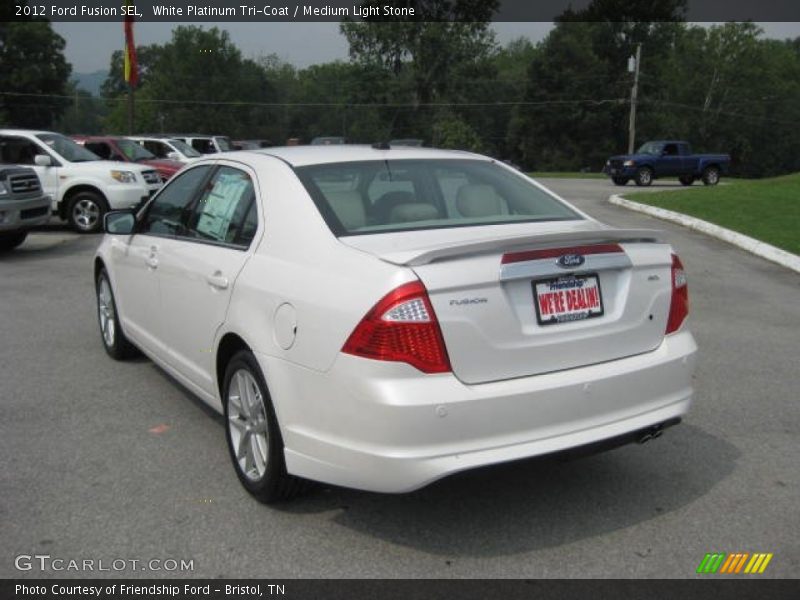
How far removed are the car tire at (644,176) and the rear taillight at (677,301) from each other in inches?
1121

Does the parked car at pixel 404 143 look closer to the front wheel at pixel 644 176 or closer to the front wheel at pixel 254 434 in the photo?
the front wheel at pixel 254 434

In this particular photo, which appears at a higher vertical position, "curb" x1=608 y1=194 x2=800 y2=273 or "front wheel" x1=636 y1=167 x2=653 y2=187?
"curb" x1=608 y1=194 x2=800 y2=273

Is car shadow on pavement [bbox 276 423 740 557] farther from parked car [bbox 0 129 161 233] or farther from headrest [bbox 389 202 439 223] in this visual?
parked car [bbox 0 129 161 233]

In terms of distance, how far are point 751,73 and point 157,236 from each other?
83942 mm

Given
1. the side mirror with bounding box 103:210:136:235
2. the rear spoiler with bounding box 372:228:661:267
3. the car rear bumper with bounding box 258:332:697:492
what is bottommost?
the car rear bumper with bounding box 258:332:697:492

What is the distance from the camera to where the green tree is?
235ft

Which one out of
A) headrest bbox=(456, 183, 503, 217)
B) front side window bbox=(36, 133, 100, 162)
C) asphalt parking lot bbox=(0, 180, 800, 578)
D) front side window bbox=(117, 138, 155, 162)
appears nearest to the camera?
asphalt parking lot bbox=(0, 180, 800, 578)

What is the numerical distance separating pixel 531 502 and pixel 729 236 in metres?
11.0

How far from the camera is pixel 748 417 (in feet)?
16.8

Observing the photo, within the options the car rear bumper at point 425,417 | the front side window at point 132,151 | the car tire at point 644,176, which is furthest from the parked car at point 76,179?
the car tire at point 644,176

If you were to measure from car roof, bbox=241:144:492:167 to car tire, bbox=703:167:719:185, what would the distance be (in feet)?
96.7

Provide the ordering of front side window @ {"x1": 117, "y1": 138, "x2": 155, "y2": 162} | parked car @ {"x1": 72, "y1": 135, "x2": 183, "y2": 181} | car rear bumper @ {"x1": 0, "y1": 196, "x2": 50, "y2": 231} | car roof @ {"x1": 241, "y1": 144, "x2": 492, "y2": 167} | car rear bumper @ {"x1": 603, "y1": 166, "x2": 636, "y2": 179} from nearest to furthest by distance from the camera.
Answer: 1. car roof @ {"x1": 241, "y1": 144, "x2": 492, "y2": 167}
2. car rear bumper @ {"x1": 0, "y1": 196, "x2": 50, "y2": 231}
3. parked car @ {"x1": 72, "y1": 135, "x2": 183, "y2": 181}
4. front side window @ {"x1": 117, "y1": 138, "x2": 155, "y2": 162}
5. car rear bumper @ {"x1": 603, "y1": 166, "x2": 636, "y2": 179}

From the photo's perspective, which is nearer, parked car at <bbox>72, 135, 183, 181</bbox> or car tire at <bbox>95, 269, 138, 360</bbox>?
car tire at <bbox>95, 269, 138, 360</bbox>

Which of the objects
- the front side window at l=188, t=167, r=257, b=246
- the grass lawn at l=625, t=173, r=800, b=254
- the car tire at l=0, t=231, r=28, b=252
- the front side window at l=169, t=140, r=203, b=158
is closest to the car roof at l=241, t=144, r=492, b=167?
the front side window at l=188, t=167, r=257, b=246
